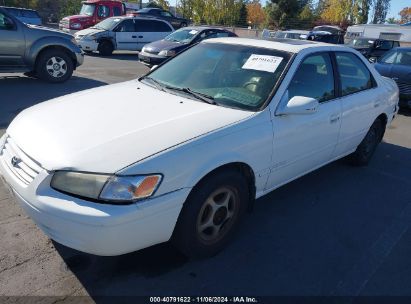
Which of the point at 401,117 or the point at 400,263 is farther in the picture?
the point at 401,117

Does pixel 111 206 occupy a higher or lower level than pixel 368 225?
higher

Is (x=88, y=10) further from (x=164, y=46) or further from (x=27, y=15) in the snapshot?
(x=164, y=46)

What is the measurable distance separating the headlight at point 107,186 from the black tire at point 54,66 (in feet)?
24.8

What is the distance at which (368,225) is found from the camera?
366cm

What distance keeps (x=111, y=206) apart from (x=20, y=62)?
773 cm

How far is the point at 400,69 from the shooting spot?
944 centimetres

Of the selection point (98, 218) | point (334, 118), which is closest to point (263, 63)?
point (334, 118)

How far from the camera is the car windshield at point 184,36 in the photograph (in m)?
14.0

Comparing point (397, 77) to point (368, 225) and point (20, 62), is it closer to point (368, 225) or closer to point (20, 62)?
point (368, 225)

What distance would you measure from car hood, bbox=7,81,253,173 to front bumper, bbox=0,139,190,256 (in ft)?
0.66

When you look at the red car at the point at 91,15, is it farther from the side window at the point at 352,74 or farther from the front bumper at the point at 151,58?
the side window at the point at 352,74

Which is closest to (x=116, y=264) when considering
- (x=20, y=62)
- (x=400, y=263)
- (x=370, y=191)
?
(x=400, y=263)

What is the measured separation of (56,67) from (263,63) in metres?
7.20

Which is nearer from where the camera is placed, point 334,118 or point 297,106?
point 297,106
